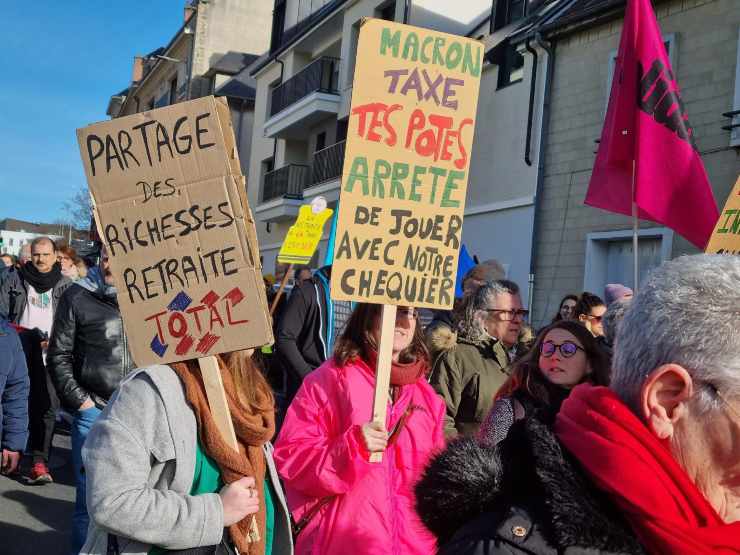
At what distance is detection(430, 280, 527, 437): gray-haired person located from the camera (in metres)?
4.59

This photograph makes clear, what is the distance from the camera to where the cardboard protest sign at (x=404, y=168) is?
12.1 ft

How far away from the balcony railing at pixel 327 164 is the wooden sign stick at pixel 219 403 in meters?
20.4

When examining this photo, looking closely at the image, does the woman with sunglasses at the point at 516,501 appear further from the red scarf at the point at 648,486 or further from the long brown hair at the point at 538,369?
the long brown hair at the point at 538,369

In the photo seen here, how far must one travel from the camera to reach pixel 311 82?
25672mm

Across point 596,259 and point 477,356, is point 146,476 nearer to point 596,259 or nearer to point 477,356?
point 477,356

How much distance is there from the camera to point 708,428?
159cm

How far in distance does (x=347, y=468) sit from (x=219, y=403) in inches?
30.1

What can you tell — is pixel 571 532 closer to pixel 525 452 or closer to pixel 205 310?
pixel 525 452

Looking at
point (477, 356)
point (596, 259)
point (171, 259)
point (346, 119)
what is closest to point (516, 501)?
point (171, 259)

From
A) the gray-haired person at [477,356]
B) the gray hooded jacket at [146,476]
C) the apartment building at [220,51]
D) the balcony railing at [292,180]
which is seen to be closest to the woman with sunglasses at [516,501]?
the gray hooded jacket at [146,476]

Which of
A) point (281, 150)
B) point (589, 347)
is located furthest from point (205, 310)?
point (281, 150)

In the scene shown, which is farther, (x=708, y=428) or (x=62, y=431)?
(x=62, y=431)

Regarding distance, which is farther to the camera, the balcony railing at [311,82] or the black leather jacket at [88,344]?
the balcony railing at [311,82]

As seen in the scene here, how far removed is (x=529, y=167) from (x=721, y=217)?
10.3 m
